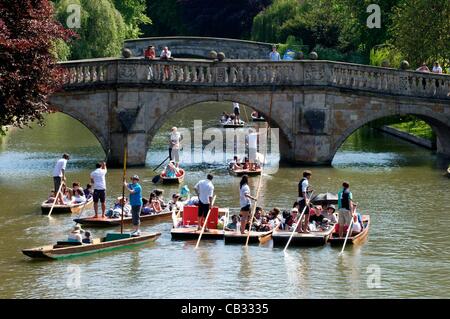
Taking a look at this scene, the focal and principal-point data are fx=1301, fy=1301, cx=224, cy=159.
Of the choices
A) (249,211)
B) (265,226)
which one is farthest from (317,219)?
(249,211)

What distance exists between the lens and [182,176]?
40.9 m

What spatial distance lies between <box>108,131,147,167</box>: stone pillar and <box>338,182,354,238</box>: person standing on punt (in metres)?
13.9

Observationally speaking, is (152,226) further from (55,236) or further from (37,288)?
(37,288)

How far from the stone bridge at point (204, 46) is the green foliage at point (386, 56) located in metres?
Result: 9.13

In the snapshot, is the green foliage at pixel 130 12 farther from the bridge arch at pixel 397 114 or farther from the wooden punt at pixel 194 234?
the wooden punt at pixel 194 234

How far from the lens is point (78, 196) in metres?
35.8

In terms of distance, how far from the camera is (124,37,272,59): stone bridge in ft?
227

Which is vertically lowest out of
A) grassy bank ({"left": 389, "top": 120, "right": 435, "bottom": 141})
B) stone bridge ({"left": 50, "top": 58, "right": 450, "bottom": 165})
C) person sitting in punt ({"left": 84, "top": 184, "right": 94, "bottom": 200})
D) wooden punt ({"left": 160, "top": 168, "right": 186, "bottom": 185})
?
person sitting in punt ({"left": 84, "top": 184, "right": 94, "bottom": 200})

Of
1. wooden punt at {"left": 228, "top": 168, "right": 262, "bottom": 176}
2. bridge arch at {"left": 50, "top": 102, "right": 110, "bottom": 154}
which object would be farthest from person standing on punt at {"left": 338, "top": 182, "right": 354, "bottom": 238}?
bridge arch at {"left": 50, "top": 102, "right": 110, "bottom": 154}

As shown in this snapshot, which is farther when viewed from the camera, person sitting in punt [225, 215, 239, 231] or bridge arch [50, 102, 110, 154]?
bridge arch [50, 102, 110, 154]

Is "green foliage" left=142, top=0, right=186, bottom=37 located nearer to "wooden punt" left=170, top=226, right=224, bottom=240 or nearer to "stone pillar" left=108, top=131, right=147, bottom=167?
"stone pillar" left=108, top=131, right=147, bottom=167

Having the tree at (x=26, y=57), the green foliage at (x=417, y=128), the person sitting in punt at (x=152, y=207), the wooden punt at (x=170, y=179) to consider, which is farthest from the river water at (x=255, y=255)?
the green foliage at (x=417, y=128)

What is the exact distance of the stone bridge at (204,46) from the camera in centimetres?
6928
